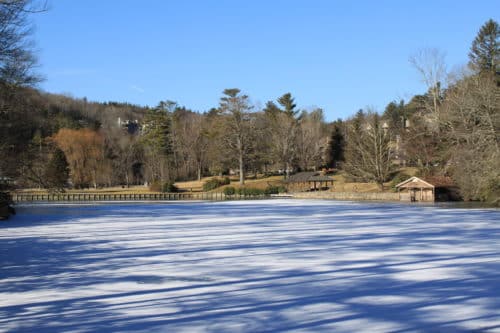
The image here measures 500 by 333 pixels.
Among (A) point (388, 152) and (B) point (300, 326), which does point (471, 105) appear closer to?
(A) point (388, 152)

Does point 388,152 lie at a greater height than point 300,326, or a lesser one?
greater

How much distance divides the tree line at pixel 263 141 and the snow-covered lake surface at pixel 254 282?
455 inches

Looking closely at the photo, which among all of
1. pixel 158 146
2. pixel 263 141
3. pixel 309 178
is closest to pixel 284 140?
pixel 263 141

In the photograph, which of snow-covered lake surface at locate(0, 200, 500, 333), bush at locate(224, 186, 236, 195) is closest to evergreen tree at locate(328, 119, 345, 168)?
bush at locate(224, 186, 236, 195)

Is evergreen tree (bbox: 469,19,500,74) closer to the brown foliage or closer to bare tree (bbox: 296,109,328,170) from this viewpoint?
bare tree (bbox: 296,109,328,170)

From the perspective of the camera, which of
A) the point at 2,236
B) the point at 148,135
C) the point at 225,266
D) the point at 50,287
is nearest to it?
the point at 50,287

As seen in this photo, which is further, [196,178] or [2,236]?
[196,178]

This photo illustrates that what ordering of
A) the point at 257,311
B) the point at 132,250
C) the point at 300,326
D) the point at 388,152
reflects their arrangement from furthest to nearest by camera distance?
1. the point at 388,152
2. the point at 132,250
3. the point at 257,311
4. the point at 300,326

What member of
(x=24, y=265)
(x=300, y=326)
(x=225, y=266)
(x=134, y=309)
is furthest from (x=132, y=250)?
(x=300, y=326)

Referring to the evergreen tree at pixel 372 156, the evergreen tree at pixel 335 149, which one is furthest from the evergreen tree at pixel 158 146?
the evergreen tree at pixel 372 156

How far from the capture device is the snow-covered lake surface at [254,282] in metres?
6.87

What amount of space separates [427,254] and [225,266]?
532 centimetres

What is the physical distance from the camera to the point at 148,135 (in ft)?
268

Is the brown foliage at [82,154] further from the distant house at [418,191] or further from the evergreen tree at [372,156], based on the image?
the distant house at [418,191]
